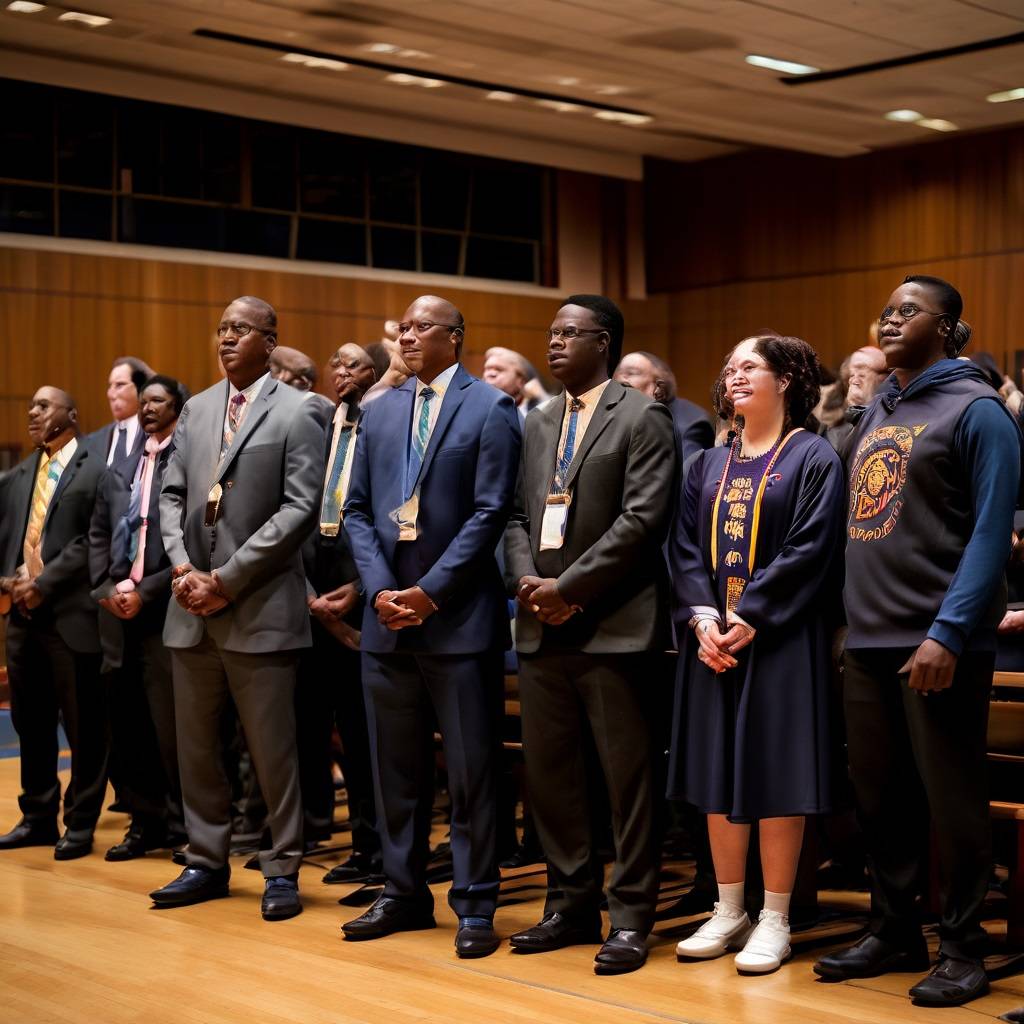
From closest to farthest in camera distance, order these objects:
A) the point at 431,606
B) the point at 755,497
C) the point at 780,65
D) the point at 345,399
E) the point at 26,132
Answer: the point at 755,497 < the point at 431,606 < the point at 345,399 < the point at 780,65 < the point at 26,132

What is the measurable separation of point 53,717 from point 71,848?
57 centimetres

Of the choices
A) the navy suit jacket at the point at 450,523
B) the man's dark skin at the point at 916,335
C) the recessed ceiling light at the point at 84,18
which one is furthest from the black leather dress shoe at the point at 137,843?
the recessed ceiling light at the point at 84,18

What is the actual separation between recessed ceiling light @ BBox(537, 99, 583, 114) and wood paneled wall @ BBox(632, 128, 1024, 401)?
8.72ft

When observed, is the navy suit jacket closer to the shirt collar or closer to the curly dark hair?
the shirt collar

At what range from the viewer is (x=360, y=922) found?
4000 millimetres

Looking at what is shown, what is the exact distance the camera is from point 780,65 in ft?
33.9

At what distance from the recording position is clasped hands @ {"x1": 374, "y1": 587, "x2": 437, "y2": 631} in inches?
153

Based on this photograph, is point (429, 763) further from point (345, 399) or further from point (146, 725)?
point (146, 725)

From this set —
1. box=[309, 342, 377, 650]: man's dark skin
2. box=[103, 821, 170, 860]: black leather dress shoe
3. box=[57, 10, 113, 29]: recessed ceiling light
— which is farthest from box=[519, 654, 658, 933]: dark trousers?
box=[57, 10, 113, 29]: recessed ceiling light

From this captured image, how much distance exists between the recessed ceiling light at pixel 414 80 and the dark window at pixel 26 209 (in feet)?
8.66

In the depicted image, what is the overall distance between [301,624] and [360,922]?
910 millimetres

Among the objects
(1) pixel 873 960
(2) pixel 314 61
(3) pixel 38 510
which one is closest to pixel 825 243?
(2) pixel 314 61

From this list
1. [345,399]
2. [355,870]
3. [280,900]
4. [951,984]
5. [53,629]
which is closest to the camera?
[951,984]

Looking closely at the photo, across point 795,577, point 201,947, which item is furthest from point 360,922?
point 795,577
